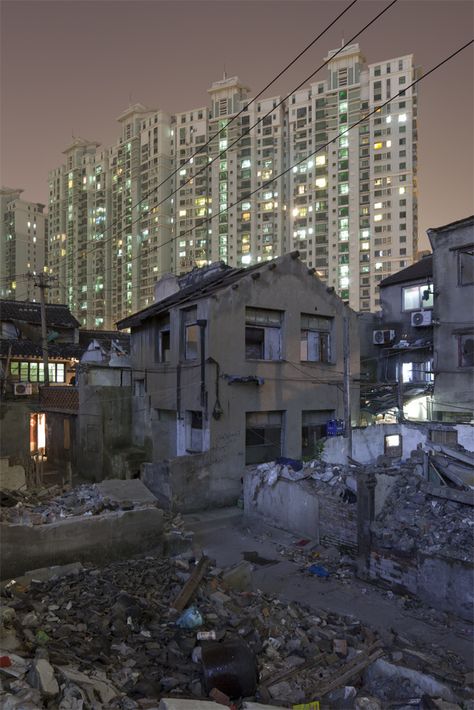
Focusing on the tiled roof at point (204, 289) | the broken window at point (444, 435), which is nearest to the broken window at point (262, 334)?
the tiled roof at point (204, 289)

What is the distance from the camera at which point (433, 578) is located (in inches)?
403

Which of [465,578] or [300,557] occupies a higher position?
[465,578]

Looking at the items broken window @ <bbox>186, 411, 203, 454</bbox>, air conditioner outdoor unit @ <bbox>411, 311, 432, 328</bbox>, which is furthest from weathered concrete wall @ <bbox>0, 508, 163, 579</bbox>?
air conditioner outdoor unit @ <bbox>411, 311, 432, 328</bbox>

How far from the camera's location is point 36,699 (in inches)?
178

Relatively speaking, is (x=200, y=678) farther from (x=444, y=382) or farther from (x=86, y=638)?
(x=444, y=382)

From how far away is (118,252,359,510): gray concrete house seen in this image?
18078 millimetres

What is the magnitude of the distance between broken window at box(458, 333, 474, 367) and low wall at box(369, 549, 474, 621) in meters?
16.5

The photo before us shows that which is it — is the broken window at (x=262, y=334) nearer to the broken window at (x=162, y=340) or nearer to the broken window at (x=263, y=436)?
the broken window at (x=263, y=436)

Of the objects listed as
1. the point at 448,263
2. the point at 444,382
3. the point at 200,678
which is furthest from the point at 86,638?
the point at 448,263

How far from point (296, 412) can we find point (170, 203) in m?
89.9

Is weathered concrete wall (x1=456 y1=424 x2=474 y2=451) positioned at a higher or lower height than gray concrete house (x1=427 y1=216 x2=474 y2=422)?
lower

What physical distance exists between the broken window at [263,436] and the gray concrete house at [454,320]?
10670 mm

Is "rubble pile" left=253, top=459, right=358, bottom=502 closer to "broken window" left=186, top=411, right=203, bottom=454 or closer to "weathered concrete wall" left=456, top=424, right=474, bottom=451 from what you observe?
"broken window" left=186, top=411, right=203, bottom=454

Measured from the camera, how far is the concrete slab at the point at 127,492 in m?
11.9
